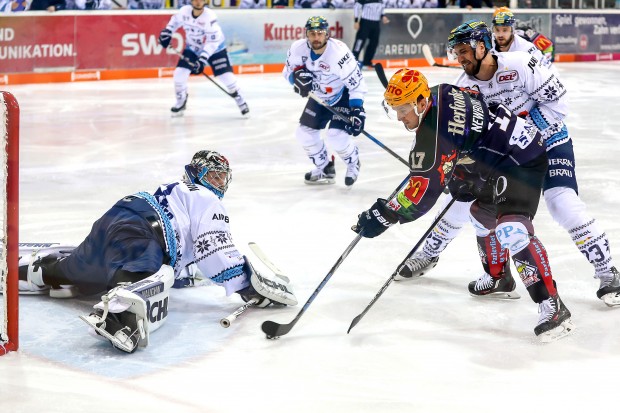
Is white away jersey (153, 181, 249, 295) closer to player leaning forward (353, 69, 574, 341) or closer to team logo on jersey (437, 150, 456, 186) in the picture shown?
player leaning forward (353, 69, 574, 341)

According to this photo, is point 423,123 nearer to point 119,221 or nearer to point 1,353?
point 119,221

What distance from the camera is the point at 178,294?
470 cm

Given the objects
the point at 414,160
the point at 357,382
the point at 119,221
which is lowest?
the point at 357,382

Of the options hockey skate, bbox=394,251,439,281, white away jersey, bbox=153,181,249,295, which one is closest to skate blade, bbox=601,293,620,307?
hockey skate, bbox=394,251,439,281

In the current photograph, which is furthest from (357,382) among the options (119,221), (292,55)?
(292,55)

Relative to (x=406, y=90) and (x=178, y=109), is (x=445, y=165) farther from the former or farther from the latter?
(x=178, y=109)

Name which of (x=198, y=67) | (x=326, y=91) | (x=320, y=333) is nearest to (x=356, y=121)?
(x=326, y=91)

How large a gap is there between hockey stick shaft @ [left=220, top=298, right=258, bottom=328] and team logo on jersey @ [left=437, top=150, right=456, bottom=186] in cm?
103

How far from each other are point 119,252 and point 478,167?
4.99 ft

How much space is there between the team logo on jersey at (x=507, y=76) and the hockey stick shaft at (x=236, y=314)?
1.48 m

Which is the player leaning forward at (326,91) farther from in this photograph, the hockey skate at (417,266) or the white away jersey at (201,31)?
the white away jersey at (201,31)

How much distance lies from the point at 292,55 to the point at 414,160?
3.78 metres

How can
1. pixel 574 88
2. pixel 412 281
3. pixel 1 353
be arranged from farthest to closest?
pixel 574 88 → pixel 412 281 → pixel 1 353

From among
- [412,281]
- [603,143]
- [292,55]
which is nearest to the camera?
[412,281]
